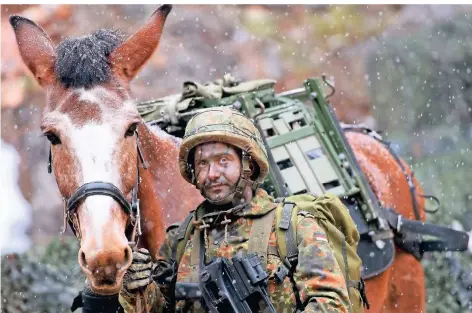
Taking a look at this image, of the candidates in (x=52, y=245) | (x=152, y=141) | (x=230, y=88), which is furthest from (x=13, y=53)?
(x=152, y=141)

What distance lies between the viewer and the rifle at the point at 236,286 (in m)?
3.41

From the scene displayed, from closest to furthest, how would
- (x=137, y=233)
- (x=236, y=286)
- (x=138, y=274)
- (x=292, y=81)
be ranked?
(x=236, y=286) < (x=138, y=274) < (x=137, y=233) < (x=292, y=81)

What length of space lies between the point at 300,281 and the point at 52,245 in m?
6.77

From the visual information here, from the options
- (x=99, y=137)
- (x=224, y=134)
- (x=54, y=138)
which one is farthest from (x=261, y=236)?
(x=54, y=138)

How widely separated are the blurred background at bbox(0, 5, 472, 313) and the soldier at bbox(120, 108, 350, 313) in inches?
190

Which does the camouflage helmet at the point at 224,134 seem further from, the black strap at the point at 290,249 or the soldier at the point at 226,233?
the black strap at the point at 290,249

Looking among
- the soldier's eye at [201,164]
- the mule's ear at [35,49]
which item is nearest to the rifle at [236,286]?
the soldier's eye at [201,164]

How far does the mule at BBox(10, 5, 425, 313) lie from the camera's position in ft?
11.8

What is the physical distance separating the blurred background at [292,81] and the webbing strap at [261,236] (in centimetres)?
507

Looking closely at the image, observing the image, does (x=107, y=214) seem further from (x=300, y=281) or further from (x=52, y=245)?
(x=52, y=245)

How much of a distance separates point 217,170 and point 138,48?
2.98 feet

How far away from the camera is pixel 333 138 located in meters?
6.03

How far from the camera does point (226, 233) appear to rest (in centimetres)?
371

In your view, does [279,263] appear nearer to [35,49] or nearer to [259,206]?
[259,206]
